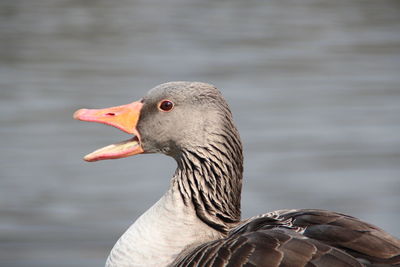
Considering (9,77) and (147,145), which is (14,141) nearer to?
(9,77)

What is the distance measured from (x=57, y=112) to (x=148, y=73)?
210 cm

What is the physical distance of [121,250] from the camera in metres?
4.80

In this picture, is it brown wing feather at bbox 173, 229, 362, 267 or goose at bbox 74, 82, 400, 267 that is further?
goose at bbox 74, 82, 400, 267

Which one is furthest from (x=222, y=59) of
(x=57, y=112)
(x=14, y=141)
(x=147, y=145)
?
(x=147, y=145)

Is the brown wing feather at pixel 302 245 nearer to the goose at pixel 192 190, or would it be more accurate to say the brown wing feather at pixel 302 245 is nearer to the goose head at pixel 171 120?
the goose at pixel 192 190


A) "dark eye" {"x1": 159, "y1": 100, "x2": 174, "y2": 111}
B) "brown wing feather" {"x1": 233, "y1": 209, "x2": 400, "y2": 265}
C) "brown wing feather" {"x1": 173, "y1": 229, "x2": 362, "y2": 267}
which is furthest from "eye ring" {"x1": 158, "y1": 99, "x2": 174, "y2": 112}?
"brown wing feather" {"x1": 173, "y1": 229, "x2": 362, "y2": 267}

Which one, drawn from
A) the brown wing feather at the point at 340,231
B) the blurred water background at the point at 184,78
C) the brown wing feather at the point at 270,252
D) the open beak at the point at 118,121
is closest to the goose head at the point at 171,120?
the open beak at the point at 118,121

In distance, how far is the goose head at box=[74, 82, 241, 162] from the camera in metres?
4.96

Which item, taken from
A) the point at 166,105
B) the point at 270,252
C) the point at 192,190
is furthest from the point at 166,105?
the point at 270,252

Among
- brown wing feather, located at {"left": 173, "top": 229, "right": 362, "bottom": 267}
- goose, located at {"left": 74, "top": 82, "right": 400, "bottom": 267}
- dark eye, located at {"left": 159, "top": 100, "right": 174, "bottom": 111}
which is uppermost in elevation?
dark eye, located at {"left": 159, "top": 100, "right": 174, "bottom": 111}

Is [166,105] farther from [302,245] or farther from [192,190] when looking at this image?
[302,245]

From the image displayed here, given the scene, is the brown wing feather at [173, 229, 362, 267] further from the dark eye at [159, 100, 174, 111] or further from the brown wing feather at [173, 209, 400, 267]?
the dark eye at [159, 100, 174, 111]

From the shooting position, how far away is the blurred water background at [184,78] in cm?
762

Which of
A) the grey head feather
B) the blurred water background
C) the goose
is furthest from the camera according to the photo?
the blurred water background
